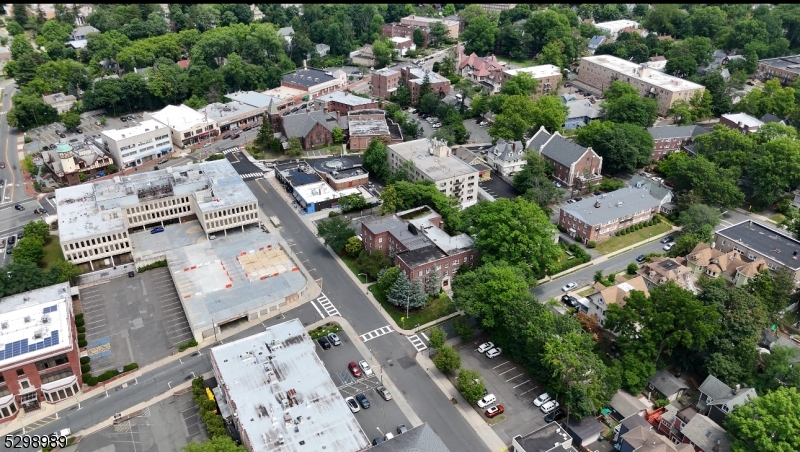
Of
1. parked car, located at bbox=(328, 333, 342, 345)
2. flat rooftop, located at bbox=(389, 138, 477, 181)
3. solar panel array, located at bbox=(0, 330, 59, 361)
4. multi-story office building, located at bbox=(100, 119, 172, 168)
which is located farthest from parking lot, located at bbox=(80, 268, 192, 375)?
flat rooftop, located at bbox=(389, 138, 477, 181)

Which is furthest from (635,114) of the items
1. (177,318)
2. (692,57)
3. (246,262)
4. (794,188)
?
(177,318)

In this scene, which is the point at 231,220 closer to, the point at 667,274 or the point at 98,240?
the point at 98,240

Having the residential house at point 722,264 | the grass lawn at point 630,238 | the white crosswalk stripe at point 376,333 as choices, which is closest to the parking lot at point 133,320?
the white crosswalk stripe at point 376,333

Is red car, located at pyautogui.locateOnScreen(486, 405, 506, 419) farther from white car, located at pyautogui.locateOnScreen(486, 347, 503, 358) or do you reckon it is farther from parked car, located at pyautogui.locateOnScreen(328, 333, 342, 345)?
parked car, located at pyautogui.locateOnScreen(328, 333, 342, 345)

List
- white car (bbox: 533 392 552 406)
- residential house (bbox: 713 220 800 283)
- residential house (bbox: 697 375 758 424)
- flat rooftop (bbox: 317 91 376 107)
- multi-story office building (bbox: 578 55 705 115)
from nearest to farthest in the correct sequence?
residential house (bbox: 697 375 758 424) < white car (bbox: 533 392 552 406) < residential house (bbox: 713 220 800 283) < flat rooftop (bbox: 317 91 376 107) < multi-story office building (bbox: 578 55 705 115)

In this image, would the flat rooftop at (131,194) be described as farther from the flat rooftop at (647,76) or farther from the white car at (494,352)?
the flat rooftop at (647,76)

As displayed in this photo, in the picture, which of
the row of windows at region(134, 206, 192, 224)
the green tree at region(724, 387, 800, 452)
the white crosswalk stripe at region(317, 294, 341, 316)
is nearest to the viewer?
the green tree at region(724, 387, 800, 452)

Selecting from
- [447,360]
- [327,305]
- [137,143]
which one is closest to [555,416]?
[447,360]
